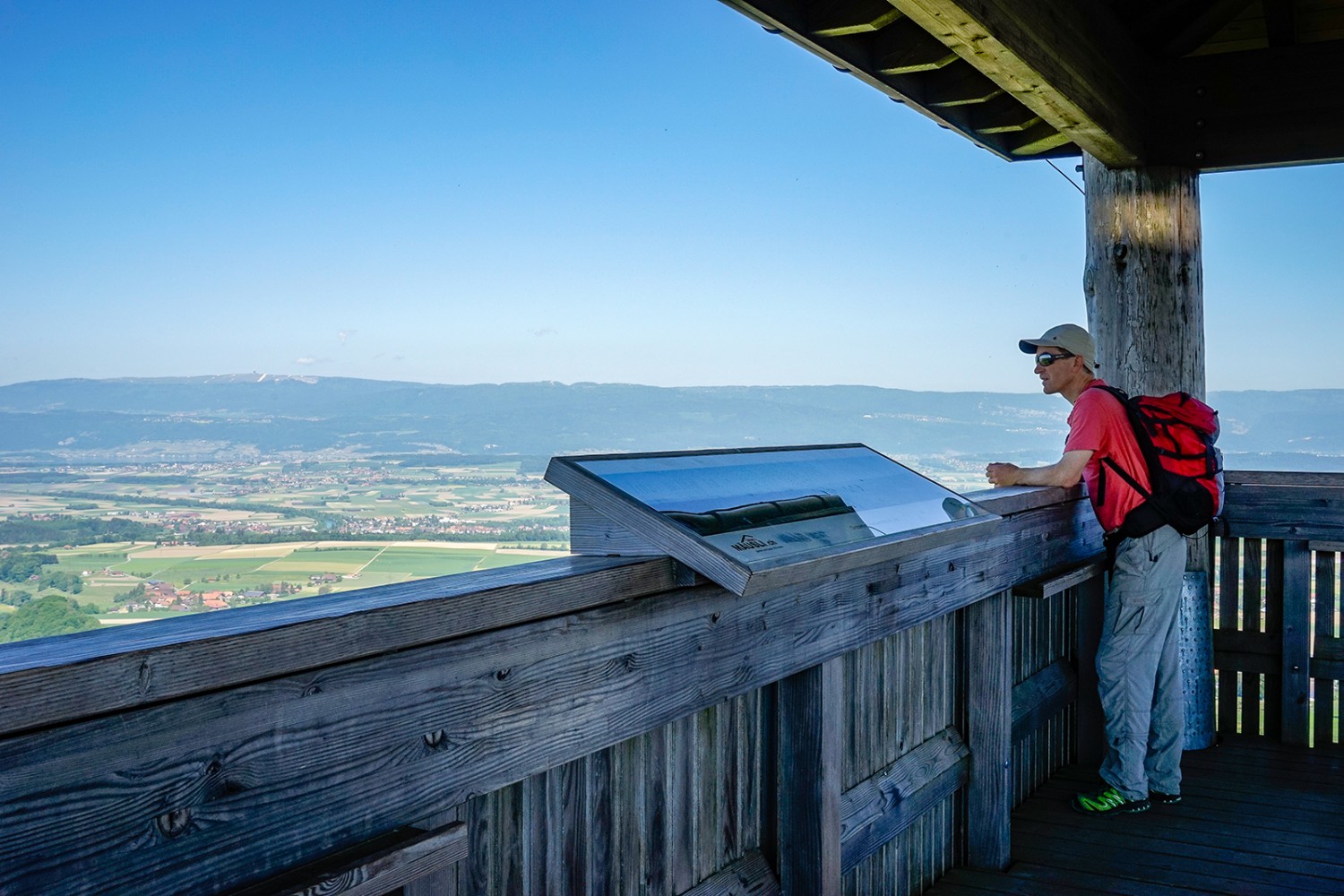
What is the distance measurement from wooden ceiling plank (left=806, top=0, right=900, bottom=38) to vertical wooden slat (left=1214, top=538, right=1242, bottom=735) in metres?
2.98

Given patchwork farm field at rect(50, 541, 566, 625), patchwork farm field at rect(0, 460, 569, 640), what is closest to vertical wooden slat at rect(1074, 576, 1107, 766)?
patchwork farm field at rect(0, 460, 569, 640)

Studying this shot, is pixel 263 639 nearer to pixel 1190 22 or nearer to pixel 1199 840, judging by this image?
pixel 1199 840

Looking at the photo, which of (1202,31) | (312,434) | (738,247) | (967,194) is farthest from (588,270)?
(1202,31)

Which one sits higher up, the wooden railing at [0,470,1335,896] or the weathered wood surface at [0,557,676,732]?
the weathered wood surface at [0,557,676,732]

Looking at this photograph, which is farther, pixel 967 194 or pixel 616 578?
pixel 967 194

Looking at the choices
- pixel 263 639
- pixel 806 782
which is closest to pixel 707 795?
pixel 806 782

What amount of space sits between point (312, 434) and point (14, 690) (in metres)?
12.2

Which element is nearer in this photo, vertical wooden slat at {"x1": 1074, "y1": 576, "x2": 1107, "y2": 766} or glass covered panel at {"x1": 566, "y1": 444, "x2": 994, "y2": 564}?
glass covered panel at {"x1": 566, "y1": 444, "x2": 994, "y2": 564}

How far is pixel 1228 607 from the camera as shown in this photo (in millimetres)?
4711

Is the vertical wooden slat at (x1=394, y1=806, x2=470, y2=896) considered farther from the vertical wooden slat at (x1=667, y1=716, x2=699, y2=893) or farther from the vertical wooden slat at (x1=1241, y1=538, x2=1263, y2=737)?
the vertical wooden slat at (x1=1241, y1=538, x2=1263, y2=737)

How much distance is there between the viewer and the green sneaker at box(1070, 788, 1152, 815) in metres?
3.75

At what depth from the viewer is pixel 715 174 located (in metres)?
50.4

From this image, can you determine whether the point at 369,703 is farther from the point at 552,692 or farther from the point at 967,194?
the point at 967,194

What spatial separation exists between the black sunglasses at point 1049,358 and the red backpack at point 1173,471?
0.22 metres
